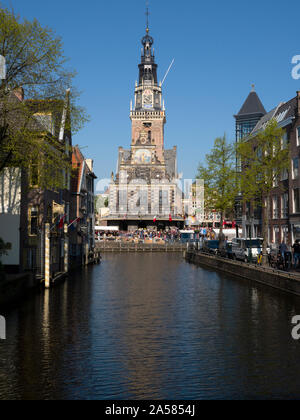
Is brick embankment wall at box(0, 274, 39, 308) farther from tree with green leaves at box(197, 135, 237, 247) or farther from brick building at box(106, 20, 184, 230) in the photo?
brick building at box(106, 20, 184, 230)

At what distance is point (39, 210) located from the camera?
3750 cm

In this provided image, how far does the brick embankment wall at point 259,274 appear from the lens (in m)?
28.2

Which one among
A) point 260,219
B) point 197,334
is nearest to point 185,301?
point 197,334

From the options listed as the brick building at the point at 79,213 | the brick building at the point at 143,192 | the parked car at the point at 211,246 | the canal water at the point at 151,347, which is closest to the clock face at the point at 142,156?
the brick building at the point at 143,192

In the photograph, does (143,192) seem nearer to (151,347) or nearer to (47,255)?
(47,255)

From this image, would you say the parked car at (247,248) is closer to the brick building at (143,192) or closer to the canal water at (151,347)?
the canal water at (151,347)

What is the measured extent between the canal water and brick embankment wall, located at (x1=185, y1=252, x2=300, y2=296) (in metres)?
0.80

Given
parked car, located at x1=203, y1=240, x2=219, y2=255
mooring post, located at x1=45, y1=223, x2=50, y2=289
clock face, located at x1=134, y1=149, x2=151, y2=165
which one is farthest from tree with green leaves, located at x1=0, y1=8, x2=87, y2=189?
clock face, located at x1=134, y1=149, x2=151, y2=165

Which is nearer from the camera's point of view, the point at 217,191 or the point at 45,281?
the point at 45,281

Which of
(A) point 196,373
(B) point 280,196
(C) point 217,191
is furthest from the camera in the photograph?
(C) point 217,191

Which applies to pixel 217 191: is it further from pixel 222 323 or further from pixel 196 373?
pixel 196 373

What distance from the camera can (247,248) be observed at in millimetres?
46656

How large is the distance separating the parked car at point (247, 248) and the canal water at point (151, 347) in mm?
14727

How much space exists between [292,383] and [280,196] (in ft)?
148
